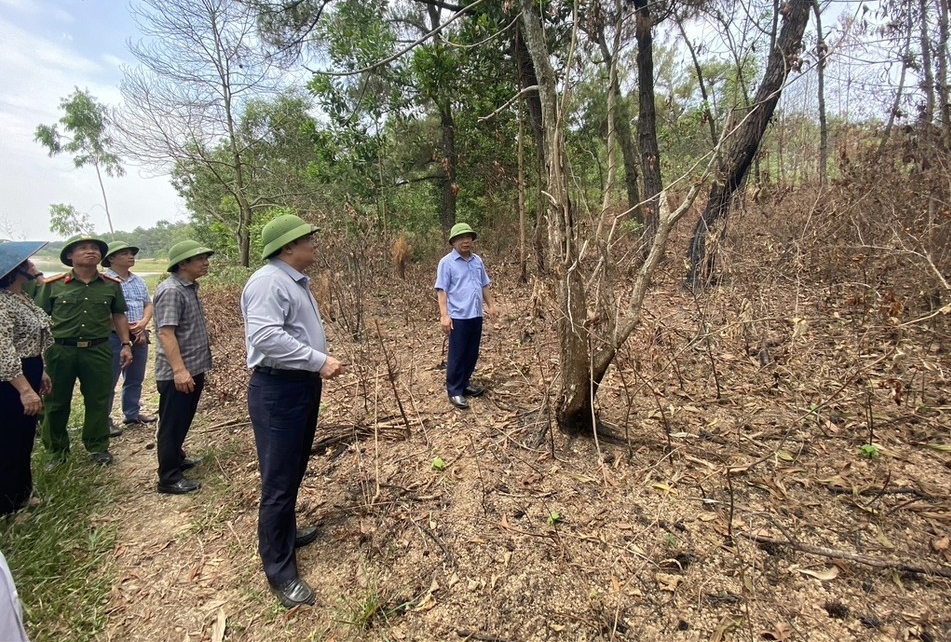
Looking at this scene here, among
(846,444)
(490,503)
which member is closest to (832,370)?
(846,444)

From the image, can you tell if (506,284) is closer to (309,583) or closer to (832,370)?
(832,370)

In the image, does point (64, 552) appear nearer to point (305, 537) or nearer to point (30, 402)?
point (30, 402)

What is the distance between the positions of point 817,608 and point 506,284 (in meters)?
6.39

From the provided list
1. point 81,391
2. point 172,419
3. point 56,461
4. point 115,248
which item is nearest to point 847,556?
point 172,419

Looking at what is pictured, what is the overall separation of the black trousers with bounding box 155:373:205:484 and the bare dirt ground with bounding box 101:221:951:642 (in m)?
0.31

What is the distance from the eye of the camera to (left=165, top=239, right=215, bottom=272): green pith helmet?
312 cm

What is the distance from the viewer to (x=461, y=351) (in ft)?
13.5

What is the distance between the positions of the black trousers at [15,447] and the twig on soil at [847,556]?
14.6 feet

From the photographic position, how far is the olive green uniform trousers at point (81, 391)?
3.58m

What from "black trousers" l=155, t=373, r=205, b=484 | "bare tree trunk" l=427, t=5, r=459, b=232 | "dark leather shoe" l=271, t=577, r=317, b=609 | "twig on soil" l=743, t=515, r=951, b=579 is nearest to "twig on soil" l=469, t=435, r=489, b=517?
"dark leather shoe" l=271, t=577, r=317, b=609

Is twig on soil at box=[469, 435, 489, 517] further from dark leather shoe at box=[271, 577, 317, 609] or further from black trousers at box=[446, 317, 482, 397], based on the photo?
dark leather shoe at box=[271, 577, 317, 609]

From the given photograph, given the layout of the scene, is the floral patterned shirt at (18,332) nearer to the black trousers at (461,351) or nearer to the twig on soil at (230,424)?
the twig on soil at (230,424)

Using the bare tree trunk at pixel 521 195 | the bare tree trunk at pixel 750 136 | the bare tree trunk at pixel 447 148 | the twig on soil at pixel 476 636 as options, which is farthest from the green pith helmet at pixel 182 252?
the bare tree trunk at pixel 447 148

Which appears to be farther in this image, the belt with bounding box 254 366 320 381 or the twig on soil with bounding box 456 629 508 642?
the belt with bounding box 254 366 320 381
